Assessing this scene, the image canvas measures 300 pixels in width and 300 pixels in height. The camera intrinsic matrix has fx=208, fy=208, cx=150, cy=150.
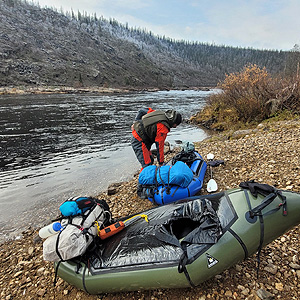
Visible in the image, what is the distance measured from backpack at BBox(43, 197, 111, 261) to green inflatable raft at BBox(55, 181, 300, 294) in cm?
27

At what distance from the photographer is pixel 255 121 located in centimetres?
1157

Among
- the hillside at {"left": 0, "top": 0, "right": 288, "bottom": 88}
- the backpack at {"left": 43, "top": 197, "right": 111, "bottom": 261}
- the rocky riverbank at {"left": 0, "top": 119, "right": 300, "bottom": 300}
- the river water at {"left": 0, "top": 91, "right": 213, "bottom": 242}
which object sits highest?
the hillside at {"left": 0, "top": 0, "right": 288, "bottom": 88}

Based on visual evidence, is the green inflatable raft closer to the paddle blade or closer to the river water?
the paddle blade

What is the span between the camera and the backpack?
2457mm

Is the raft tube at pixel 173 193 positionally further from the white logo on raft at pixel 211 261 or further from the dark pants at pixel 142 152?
the white logo on raft at pixel 211 261

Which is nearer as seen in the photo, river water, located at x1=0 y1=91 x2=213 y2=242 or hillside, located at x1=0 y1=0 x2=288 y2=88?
river water, located at x1=0 y1=91 x2=213 y2=242

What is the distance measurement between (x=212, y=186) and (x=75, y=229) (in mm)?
3159

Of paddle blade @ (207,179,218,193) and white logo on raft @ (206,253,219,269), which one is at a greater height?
white logo on raft @ (206,253,219,269)

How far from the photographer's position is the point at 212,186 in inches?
185

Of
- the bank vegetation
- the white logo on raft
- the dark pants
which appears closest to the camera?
the white logo on raft

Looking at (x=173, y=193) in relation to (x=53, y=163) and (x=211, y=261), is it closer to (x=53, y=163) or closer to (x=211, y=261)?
(x=211, y=261)

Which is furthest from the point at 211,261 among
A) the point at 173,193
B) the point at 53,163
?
the point at 53,163

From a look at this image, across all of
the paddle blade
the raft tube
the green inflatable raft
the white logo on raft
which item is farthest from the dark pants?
the white logo on raft

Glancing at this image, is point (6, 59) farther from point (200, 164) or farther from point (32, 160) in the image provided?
point (200, 164)
